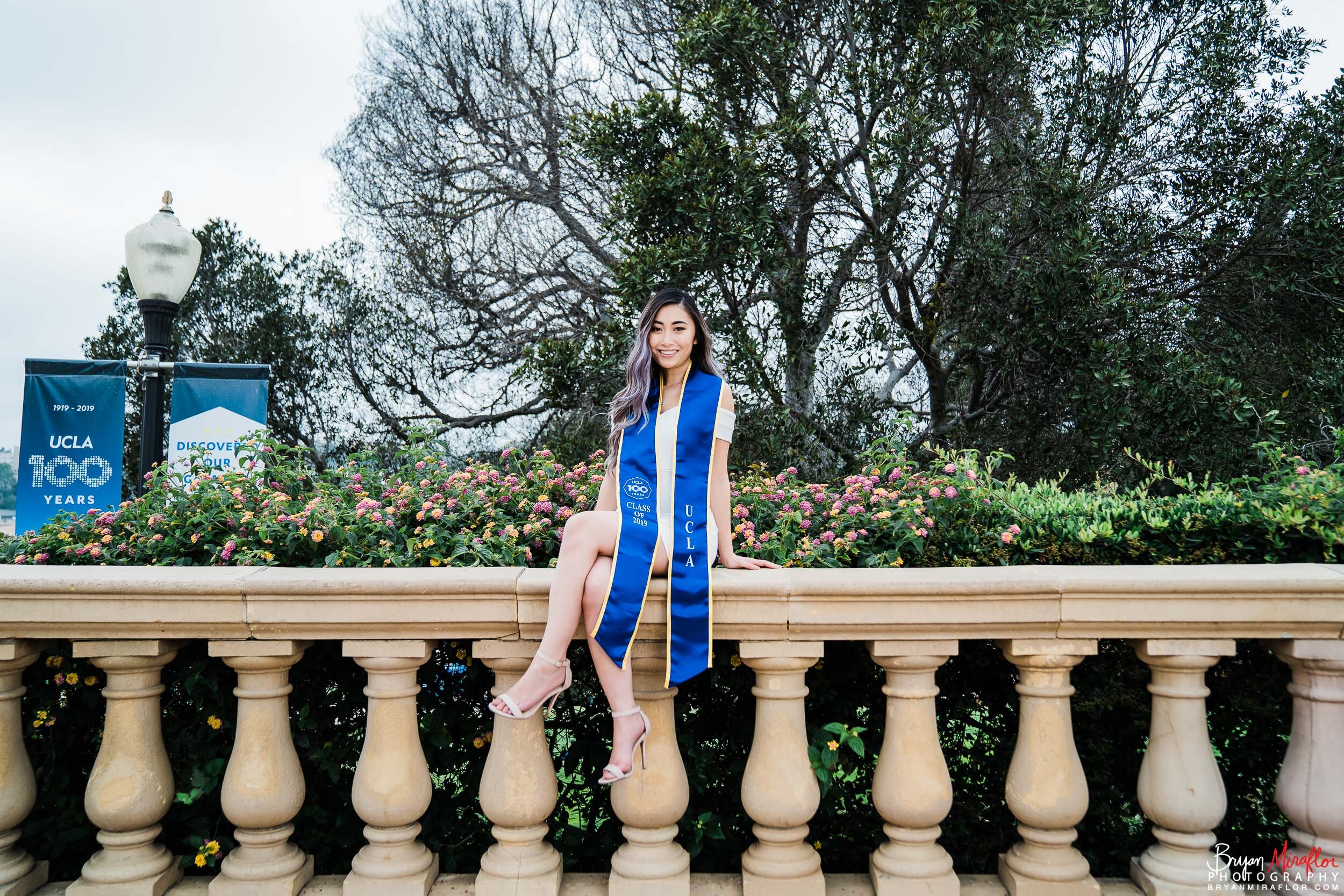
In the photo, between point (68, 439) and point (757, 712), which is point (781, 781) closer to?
point (757, 712)

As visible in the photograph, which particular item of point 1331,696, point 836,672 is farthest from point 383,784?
point 1331,696

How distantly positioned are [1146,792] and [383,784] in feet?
5.92

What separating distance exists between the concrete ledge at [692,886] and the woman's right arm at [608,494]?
Answer: 990 millimetres

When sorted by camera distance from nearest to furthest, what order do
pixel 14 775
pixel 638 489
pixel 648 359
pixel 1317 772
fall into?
1. pixel 1317 772
2. pixel 14 775
3. pixel 638 489
4. pixel 648 359

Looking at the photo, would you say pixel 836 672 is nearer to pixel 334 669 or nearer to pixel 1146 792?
pixel 1146 792


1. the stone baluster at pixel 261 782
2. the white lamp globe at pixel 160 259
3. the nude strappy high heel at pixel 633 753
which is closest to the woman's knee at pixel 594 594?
the nude strappy high heel at pixel 633 753

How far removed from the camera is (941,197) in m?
7.72

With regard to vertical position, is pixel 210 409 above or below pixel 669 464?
above

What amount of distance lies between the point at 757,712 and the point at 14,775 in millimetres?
1801

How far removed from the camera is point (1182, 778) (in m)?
1.88

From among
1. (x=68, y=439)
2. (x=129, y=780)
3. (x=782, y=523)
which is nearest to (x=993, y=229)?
(x=782, y=523)

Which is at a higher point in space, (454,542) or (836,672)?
(454,542)

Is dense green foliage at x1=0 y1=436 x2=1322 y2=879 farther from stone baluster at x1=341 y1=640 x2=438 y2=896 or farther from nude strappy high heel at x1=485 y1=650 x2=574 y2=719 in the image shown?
nude strappy high heel at x1=485 y1=650 x2=574 y2=719

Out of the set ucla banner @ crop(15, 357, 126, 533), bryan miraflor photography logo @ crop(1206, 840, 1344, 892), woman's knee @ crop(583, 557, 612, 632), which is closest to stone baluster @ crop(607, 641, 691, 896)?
woman's knee @ crop(583, 557, 612, 632)
